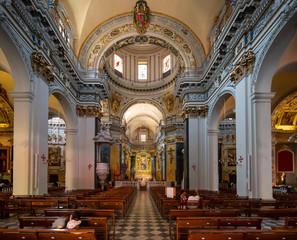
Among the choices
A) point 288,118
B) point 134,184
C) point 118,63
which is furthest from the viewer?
point 118,63

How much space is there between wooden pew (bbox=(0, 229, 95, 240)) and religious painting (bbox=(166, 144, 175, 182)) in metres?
25.0

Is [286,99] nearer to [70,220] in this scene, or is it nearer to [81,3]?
[81,3]

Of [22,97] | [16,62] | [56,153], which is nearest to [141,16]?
[16,62]

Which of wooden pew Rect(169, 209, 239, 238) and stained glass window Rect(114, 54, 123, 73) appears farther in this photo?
stained glass window Rect(114, 54, 123, 73)

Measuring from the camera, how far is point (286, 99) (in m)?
16.4

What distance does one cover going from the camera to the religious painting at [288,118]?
18625 mm

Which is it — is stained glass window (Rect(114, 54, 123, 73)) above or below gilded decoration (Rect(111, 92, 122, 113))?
above

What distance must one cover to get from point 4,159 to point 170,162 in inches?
615

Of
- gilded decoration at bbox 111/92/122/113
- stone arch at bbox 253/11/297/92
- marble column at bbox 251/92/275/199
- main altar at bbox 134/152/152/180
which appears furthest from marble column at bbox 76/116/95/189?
main altar at bbox 134/152/152/180

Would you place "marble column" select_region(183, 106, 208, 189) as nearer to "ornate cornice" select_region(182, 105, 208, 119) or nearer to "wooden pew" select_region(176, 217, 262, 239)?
"ornate cornice" select_region(182, 105, 208, 119)

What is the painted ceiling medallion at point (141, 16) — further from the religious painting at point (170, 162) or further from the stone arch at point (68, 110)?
the religious painting at point (170, 162)

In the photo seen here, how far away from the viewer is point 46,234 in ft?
13.3

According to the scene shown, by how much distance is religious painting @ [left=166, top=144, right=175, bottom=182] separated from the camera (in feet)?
94.6

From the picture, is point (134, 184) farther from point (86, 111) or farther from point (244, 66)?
point (244, 66)
